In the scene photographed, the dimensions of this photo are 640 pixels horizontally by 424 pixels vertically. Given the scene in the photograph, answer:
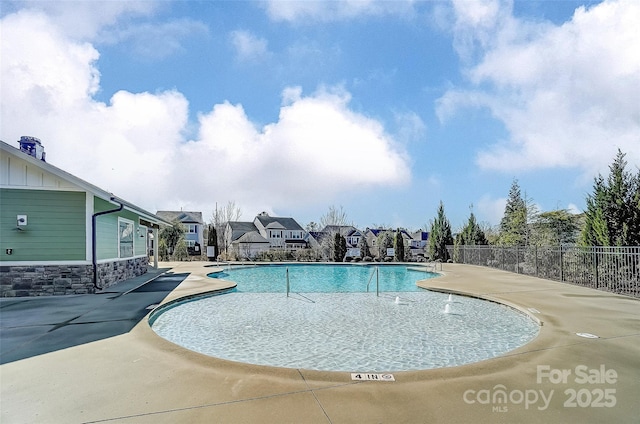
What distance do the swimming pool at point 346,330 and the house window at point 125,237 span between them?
4649mm

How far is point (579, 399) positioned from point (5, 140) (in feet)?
41.0

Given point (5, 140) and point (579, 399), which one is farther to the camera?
point (5, 140)

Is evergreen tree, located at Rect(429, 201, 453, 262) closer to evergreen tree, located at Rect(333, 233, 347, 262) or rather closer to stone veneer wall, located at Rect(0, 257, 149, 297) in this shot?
evergreen tree, located at Rect(333, 233, 347, 262)

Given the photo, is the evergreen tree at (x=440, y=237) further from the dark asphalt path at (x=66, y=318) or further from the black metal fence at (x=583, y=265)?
the dark asphalt path at (x=66, y=318)

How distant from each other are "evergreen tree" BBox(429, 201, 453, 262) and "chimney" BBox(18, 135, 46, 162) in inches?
922

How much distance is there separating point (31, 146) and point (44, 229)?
2.86 m

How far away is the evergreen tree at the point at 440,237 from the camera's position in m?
26.1

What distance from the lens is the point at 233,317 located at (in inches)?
321

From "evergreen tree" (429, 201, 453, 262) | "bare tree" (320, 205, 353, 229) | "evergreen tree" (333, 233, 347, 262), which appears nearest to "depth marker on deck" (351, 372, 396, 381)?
"evergreen tree" (429, 201, 453, 262)

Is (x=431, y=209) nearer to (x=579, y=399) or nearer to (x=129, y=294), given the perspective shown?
(x=129, y=294)

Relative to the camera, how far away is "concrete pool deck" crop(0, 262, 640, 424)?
2951 mm

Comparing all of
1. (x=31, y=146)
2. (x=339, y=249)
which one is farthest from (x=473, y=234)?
(x=31, y=146)

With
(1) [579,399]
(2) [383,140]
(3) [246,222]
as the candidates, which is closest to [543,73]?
(2) [383,140]

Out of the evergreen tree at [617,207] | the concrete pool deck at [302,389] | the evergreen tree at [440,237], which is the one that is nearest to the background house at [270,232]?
the evergreen tree at [440,237]
